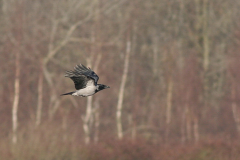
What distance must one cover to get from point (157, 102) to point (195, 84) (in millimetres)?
2767

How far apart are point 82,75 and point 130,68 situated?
1856 centimetres

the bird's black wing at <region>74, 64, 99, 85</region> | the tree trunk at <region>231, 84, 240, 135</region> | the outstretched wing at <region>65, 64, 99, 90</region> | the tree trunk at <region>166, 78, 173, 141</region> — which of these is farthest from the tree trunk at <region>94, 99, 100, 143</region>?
the bird's black wing at <region>74, 64, 99, 85</region>

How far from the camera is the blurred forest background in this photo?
23938 mm

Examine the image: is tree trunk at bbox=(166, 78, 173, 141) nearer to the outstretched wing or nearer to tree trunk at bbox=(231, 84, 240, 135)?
tree trunk at bbox=(231, 84, 240, 135)

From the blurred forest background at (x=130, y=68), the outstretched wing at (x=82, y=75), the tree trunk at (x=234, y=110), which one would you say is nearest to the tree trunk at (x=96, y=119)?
the blurred forest background at (x=130, y=68)

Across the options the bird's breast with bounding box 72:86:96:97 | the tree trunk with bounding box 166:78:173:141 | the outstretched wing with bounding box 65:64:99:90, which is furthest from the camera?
the tree trunk with bounding box 166:78:173:141

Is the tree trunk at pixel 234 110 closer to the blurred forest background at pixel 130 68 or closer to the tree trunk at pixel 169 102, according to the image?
the blurred forest background at pixel 130 68

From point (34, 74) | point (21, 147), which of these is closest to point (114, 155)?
point (21, 147)

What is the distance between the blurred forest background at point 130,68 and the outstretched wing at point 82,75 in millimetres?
10544

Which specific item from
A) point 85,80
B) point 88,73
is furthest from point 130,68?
point 88,73

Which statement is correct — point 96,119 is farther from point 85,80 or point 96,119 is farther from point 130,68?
point 85,80

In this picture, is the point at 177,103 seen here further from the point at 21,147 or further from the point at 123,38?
the point at 21,147

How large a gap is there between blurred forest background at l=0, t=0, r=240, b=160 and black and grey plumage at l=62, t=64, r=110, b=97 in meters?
10.6

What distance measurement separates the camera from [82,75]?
10.0 m
